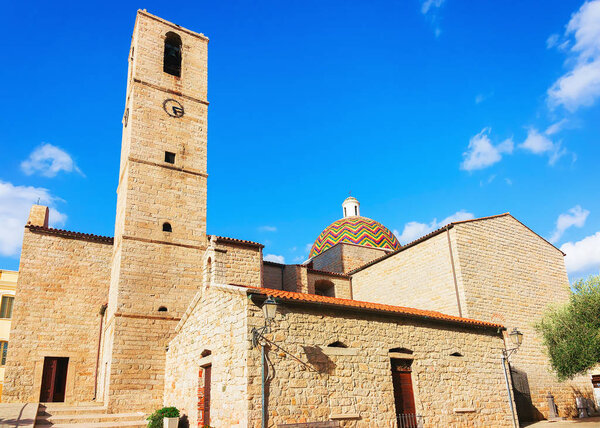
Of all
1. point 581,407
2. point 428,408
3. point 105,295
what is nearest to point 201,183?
point 105,295

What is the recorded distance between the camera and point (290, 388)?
9.73m

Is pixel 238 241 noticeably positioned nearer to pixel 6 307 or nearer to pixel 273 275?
pixel 273 275

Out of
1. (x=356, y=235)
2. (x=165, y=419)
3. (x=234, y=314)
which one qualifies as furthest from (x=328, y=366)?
(x=356, y=235)

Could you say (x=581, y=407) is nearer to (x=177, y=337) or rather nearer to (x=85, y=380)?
(x=177, y=337)

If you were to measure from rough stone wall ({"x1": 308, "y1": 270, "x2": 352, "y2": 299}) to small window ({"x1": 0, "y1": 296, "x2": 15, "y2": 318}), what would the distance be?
14359mm

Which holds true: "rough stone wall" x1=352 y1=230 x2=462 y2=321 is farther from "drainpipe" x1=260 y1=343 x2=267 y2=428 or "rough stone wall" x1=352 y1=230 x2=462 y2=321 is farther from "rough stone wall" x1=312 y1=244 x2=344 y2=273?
"drainpipe" x1=260 y1=343 x2=267 y2=428

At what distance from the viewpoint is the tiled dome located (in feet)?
91.3

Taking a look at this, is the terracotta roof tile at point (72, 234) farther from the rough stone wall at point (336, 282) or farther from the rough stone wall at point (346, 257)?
the rough stone wall at point (346, 257)

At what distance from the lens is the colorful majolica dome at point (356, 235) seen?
91.3ft

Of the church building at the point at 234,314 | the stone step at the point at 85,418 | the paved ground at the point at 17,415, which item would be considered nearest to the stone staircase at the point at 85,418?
the stone step at the point at 85,418

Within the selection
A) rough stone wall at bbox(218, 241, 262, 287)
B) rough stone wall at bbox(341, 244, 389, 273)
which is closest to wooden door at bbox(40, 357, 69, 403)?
rough stone wall at bbox(218, 241, 262, 287)

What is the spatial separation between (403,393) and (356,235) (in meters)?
16.6

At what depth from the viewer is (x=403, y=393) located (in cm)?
1170

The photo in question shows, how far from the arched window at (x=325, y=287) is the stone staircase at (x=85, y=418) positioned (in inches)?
400
